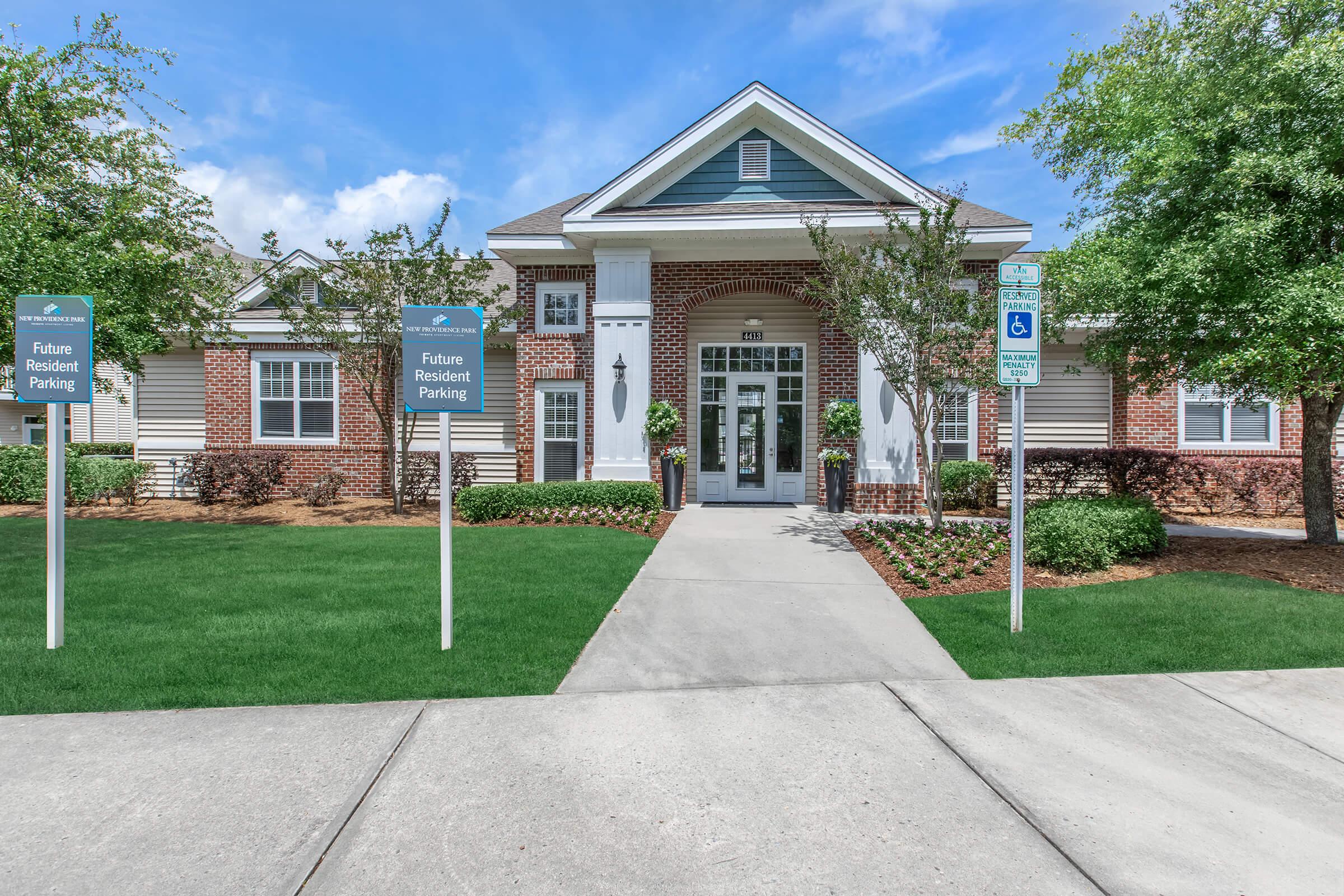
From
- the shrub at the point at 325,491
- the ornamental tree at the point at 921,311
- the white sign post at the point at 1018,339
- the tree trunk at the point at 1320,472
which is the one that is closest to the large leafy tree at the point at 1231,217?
the tree trunk at the point at 1320,472

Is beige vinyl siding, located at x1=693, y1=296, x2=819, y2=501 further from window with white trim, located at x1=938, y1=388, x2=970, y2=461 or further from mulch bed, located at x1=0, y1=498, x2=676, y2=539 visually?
window with white trim, located at x1=938, y1=388, x2=970, y2=461

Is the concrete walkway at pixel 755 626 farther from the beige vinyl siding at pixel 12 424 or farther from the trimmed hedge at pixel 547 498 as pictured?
the beige vinyl siding at pixel 12 424

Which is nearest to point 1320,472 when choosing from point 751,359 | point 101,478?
point 751,359

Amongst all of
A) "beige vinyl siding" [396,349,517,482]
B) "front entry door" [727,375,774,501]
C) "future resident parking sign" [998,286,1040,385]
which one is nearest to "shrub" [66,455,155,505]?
"beige vinyl siding" [396,349,517,482]

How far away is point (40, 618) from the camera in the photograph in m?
5.94

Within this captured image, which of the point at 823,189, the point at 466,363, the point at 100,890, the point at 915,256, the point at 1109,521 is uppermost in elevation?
the point at 823,189

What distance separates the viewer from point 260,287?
1540cm

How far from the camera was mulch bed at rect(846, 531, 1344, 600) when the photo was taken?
23.5ft

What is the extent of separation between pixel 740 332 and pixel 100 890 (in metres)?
12.5

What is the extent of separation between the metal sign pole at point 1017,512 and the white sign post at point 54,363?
7.27 meters

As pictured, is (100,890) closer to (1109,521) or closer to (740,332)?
(1109,521)

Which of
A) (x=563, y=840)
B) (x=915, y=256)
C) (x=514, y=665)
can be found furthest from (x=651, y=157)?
(x=563, y=840)

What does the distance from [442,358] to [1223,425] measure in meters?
15.7

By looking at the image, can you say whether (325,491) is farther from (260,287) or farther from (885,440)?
(885,440)
